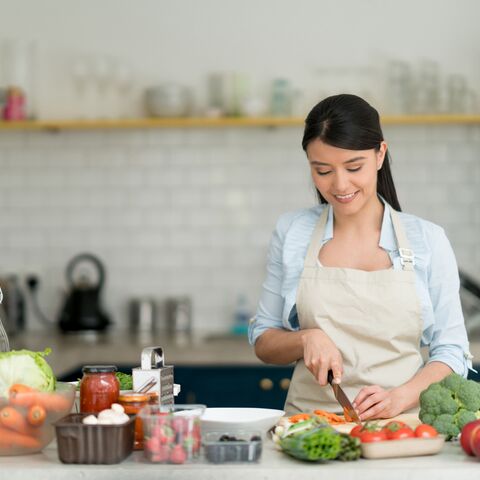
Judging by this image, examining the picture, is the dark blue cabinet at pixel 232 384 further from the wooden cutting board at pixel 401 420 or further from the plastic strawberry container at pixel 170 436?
the plastic strawberry container at pixel 170 436

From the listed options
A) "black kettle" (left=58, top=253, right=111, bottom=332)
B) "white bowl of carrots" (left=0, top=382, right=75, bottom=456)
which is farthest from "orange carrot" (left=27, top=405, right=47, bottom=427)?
"black kettle" (left=58, top=253, right=111, bottom=332)

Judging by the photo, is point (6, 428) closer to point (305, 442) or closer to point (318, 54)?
point (305, 442)

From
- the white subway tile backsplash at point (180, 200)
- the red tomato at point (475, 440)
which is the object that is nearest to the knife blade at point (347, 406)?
the red tomato at point (475, 440)

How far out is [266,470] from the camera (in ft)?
6.72

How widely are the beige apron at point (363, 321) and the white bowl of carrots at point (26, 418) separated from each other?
1015 mm

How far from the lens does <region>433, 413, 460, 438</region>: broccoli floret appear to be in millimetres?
2307

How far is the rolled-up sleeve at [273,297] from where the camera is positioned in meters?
3.10

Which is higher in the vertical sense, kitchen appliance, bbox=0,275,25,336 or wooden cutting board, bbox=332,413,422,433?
wooden cutting board, bbox=332,413,422,433

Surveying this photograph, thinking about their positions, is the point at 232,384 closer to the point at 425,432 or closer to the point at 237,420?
the point at 237,420

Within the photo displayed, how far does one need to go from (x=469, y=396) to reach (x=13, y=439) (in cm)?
102

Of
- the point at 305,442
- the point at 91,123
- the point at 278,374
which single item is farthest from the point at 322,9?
the point at 305,442

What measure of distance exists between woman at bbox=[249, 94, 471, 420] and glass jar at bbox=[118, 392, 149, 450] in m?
0.62

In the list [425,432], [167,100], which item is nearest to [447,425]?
[425,432]

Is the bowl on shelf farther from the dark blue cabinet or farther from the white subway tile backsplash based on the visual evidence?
the dark blue cabinet
